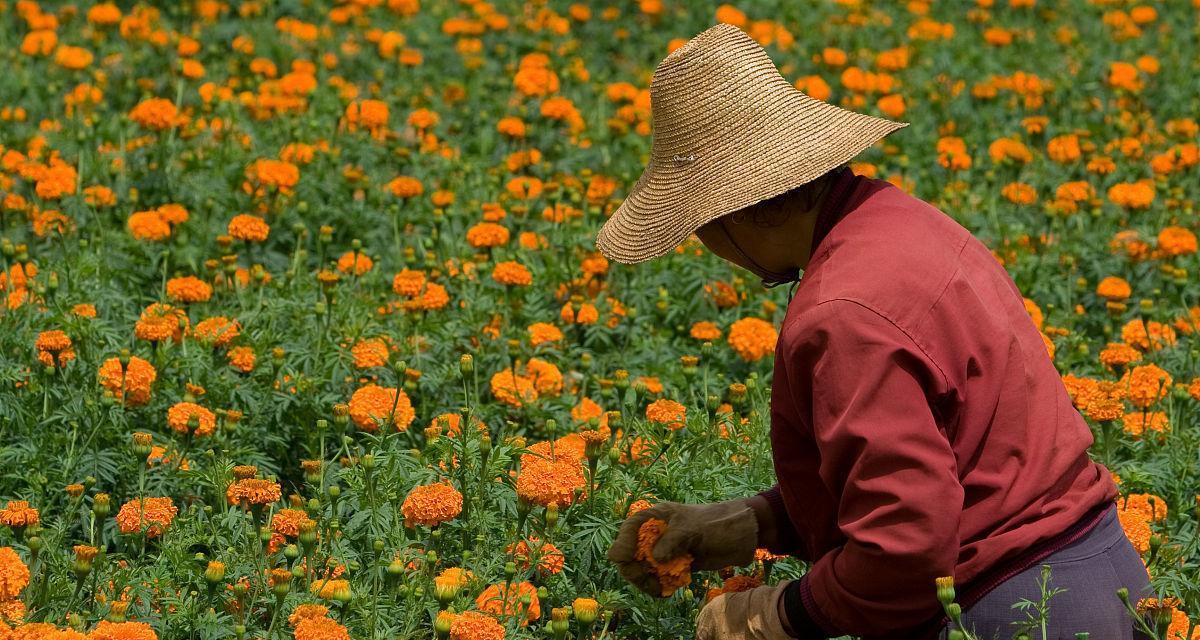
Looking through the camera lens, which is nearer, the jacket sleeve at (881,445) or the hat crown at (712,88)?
the jacket sleeve at (881,445)

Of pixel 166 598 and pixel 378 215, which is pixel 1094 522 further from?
pixel 378 215

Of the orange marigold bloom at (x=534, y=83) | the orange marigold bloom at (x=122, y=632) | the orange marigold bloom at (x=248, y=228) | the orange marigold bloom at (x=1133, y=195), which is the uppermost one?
the orange marigold bloom at (x=122, y=632)

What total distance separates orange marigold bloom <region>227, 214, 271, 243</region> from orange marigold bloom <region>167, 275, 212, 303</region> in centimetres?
36

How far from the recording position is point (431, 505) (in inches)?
117

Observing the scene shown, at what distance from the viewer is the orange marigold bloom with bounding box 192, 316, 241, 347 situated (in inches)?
154

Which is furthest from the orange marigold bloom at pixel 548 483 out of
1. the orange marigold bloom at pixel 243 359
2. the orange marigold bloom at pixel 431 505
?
the orange marigold bloom at pixel 243 359

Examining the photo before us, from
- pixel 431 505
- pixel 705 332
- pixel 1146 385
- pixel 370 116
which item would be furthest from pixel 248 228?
pixel 1146 385

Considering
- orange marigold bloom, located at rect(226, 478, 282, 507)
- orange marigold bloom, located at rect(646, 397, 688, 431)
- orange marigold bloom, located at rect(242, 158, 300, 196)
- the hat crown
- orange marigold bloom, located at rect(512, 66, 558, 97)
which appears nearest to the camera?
the hat crown

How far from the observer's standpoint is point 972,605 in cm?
249

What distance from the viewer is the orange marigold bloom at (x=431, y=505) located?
2.97 meters

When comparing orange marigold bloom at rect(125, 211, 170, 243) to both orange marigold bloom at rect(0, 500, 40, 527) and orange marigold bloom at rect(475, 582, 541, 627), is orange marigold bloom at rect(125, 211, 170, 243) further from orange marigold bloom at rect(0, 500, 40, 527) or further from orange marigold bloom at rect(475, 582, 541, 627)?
orange marigold bloom at rect(475, 582, 541, 627)

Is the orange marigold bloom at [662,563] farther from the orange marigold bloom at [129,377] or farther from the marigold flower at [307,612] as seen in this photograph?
the orange marigold bloom at [129,377]

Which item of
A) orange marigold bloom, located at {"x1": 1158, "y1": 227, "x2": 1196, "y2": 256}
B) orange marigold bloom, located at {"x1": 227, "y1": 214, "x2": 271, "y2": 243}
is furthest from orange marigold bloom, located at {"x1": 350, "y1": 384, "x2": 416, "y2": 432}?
orange marigold bloom, located at {"x1": 1158, "y1": 227, "x2": 1196, "y2": 256}

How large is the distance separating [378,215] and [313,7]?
8.91 ft
